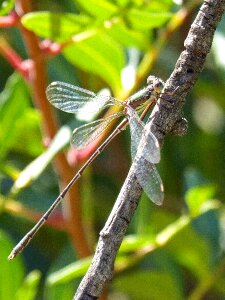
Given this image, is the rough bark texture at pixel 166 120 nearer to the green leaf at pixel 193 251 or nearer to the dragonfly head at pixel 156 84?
the dragonfly head at pixel 156 84

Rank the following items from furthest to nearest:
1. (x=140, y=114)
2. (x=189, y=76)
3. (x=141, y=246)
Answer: (x=141, y=246) < (x=140, y=114) < (x=189, y=76)

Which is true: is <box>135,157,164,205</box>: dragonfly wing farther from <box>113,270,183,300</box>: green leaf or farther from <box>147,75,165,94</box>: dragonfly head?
<box>113,270,183,300</box>: green leaf

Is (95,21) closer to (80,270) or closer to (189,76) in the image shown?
(189,76)

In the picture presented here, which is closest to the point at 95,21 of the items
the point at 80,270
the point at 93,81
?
the point at 80,270

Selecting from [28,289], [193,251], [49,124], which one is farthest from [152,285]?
[49,124]

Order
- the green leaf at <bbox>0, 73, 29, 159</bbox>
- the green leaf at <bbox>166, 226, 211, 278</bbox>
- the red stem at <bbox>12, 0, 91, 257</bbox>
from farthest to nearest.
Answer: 1. the green leaf at <bbox>166, 226, 211, 278</bbox>
2. the green leaf at <bbox>0, 73, 29, 159</bbox>
3. the red stem at <bbox>12, 0, 91, 257</bbox>

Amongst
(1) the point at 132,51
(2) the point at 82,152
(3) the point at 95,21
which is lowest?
(2) the point at 82,152

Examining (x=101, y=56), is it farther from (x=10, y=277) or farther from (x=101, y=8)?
(x=10, y=277)

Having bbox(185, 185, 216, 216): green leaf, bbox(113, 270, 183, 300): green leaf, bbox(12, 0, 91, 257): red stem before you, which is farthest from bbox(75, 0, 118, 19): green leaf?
bbox(113, 270, 183, 300): green leaf
